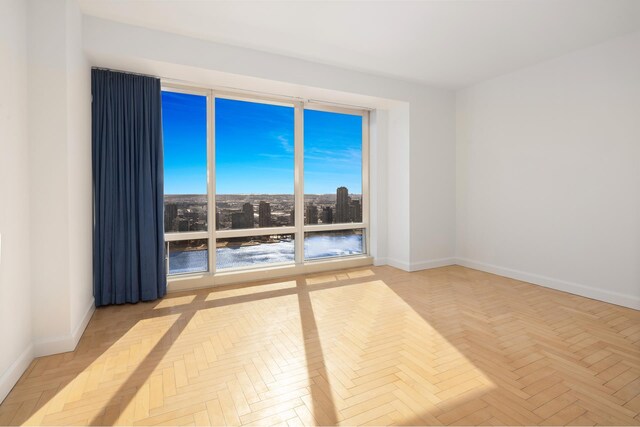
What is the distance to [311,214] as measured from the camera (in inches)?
199

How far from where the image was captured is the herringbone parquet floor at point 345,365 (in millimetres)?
1768

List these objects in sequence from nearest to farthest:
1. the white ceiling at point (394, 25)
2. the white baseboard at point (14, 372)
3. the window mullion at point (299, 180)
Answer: the white baseboard at point (14, 372), the white ceiling at point (394, 25), the window mullion at point (299, 180)

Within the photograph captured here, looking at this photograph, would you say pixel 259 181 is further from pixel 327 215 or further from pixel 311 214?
pixel 327 215

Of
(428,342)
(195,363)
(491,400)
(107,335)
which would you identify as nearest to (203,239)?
(107,335)

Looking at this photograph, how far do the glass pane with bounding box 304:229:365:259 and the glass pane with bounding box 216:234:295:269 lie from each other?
12.4 inches

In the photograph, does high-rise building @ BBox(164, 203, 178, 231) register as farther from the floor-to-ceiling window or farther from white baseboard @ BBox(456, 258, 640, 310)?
white baseboard @ BBox(456, 258, 640, 310)

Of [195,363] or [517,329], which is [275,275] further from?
[517,329]

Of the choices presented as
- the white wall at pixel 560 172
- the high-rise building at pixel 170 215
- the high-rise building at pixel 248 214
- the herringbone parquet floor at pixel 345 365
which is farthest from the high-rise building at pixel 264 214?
the white wall at pixel 560 172

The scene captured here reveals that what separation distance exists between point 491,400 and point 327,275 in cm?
307

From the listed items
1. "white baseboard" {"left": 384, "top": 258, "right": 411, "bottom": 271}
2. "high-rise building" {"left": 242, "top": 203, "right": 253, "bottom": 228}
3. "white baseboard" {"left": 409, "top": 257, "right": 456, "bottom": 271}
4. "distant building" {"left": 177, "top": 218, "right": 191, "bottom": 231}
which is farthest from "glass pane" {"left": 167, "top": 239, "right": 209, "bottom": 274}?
"white baseboard" {"left": 409, "top": 257, "right": 456, "bottom": 271}

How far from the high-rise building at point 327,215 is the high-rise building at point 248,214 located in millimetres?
1207

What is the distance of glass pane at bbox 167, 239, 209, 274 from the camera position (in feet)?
13.5

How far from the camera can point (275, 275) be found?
4633mm

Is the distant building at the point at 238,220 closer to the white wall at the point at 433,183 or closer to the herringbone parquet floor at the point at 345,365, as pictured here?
the herringbone parquet floor at the point at 345,365
